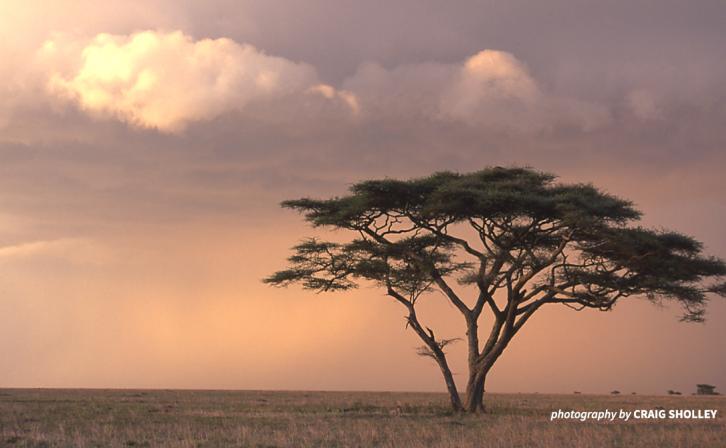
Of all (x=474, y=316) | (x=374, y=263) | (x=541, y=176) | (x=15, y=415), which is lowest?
(x=15, y=415)

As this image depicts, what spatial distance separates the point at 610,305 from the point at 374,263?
1000cm

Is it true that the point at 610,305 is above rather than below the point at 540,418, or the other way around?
above

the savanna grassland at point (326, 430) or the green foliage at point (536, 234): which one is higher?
the green foliage at point (536, 234)

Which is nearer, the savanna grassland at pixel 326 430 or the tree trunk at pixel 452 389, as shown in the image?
the savanna grassland at pixel 326 430

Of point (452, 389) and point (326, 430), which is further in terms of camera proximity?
point (452, 389)

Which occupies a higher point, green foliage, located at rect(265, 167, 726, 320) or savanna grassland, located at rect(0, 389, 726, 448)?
green foliage, located at rect(265, 167, 726, 320)

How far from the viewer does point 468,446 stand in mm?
A: 19812

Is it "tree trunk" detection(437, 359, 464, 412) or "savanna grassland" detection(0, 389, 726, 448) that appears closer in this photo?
"savanna grassland" detection(0, 389, 726, 448)

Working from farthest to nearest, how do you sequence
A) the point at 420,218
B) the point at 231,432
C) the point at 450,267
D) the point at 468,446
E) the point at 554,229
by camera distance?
the point at 450,267 < the point at 420,218 < the point at 554,229 < the point at 231,432 < the point at 468,446

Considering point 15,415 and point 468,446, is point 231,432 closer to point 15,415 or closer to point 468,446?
point 468,446

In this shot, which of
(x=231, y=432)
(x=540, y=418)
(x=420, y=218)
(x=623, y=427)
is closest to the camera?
(x=231, y=432)

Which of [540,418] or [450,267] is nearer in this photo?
[540,418]

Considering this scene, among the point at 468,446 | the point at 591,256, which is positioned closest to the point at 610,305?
the point at 591,256

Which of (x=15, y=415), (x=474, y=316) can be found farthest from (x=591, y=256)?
(x=15, y=415)
